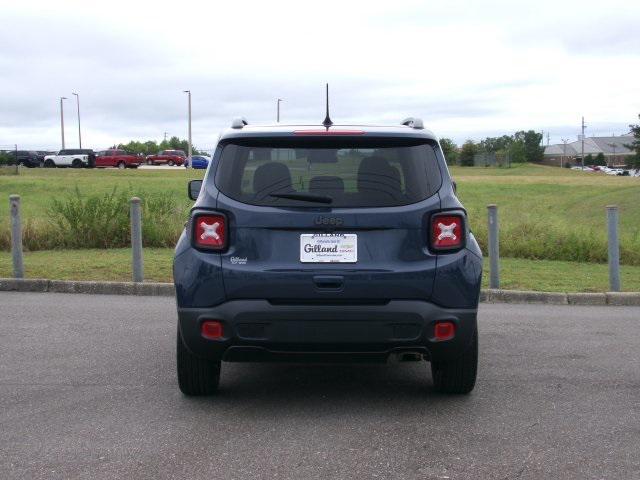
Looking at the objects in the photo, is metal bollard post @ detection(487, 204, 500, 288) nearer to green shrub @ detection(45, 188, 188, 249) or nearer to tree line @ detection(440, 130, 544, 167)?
green shrub @ detection(45, 188, 188, 249)

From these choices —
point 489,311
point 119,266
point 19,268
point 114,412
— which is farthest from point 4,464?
point 119,266

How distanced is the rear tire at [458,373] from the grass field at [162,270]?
5892 mm

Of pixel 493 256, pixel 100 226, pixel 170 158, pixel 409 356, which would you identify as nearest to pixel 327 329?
pixel 409 356

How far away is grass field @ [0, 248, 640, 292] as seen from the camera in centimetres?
1204

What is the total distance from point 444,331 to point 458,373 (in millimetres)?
647

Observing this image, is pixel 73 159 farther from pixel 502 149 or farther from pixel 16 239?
pixel 502 149

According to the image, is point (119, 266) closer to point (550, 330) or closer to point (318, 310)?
point (550, 330)

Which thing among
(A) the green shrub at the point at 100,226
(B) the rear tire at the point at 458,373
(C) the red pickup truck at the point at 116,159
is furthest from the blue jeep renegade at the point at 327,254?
(C) the red pickup truck at the point at 116,159

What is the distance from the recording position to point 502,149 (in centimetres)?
16662

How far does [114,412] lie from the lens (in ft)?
18.3

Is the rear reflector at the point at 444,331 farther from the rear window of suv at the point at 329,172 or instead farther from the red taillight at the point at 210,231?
the red taillight at the point at 210,231

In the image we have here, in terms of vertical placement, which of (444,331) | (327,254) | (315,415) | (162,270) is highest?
(327,254)

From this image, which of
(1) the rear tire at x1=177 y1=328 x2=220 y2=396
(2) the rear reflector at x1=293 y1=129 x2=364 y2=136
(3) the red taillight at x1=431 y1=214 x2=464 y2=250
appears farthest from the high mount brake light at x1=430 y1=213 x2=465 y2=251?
(1) the rear tire at x1=177 y1=328 x2=220 y2=396

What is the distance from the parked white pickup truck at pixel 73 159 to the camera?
2830 inches
